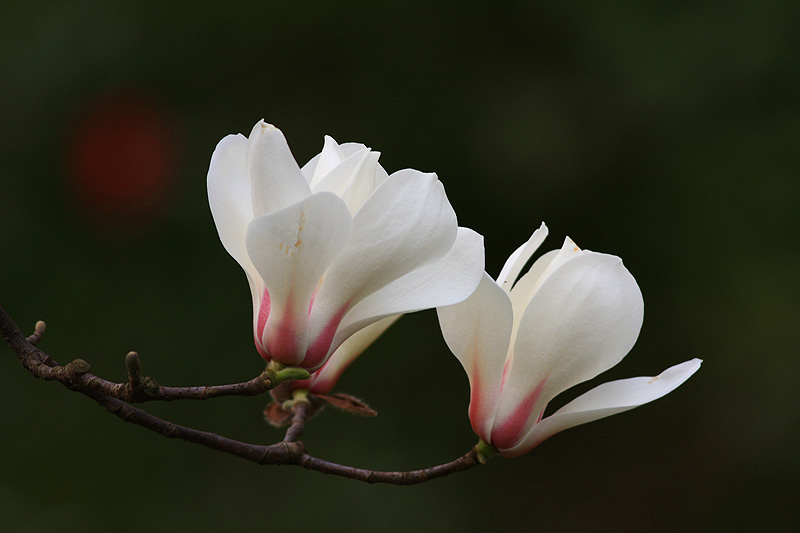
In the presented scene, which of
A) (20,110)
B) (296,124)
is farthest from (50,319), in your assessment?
(296,124)

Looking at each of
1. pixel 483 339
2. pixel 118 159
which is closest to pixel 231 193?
pixel 483 339

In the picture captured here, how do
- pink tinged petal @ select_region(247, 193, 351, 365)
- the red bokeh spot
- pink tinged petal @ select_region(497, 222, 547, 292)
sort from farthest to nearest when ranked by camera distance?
the red bokeh spot, pink tinged petal @ select_region(497, 222, 547, 292), pink tinged petal @ select_region(247, 193, 351, 365)

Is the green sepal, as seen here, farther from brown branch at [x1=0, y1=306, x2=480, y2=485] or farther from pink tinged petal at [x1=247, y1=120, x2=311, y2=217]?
pink tinged petal at [x1=247, y1=120, x2=311, y2=217]

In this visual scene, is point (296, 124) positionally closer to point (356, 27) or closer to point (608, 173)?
point (356, 27)

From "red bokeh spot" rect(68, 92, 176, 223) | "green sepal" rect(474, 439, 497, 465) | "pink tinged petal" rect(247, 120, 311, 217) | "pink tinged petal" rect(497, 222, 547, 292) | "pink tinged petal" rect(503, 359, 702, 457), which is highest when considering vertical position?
"pink tinged petal" rect(247, 120, 311, 217)

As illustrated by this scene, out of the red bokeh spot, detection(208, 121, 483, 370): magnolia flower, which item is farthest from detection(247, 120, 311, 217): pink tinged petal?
the red bokeh spot

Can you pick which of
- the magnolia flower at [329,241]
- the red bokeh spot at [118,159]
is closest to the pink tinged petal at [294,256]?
the magnolia flower at [329,241]

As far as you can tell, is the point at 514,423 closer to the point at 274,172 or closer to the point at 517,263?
the point at 517,263
